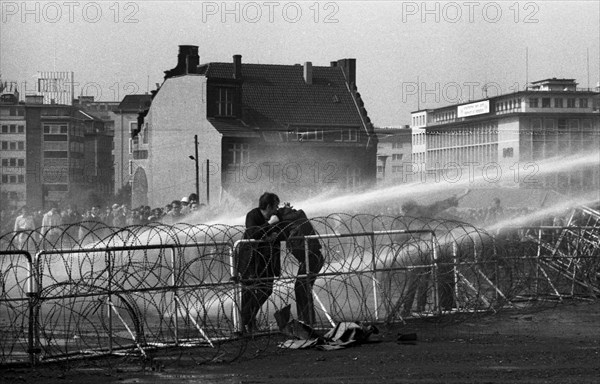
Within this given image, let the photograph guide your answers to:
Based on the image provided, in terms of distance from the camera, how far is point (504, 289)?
17766mm

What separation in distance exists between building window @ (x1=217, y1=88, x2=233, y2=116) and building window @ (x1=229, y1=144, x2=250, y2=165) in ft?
9.85

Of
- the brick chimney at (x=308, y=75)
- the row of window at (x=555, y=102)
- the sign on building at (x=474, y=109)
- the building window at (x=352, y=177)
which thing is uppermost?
the sign on building at (x=474, y=109)

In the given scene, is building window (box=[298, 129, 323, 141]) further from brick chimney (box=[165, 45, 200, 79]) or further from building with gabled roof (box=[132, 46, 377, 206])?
brick chimney (box=[165, 45, 200, 79])

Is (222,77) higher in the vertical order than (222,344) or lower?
higher

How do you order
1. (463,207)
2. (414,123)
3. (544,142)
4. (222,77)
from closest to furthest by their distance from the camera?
(463,207), (222,77), (544,142), (414,123)

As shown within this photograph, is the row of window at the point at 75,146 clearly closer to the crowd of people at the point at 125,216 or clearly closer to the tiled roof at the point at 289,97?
the tiled roof at the point at 289,97

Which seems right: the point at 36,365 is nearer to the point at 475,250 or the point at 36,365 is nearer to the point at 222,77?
the point at 475,250

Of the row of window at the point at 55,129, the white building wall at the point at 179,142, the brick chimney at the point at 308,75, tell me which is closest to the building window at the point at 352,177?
the brick chimney at the point at 308,75

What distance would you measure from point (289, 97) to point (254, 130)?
4.64 metres

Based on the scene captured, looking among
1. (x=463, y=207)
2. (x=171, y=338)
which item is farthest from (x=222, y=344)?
(x=463, y=207)

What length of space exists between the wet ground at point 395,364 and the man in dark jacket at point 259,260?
0.63m

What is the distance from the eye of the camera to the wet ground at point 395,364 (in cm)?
1156

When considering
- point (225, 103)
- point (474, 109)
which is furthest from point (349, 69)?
point (474, 109)

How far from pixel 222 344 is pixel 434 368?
10.4 feet
